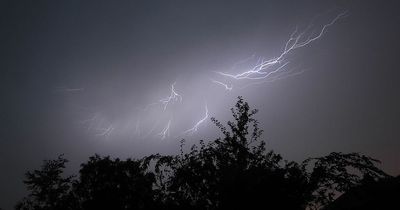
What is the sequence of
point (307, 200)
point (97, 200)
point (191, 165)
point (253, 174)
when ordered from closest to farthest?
point (253, 174) < point (307, 200) < point (191, 165) < point (97, 200)

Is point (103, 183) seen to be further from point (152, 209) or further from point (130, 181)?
point (152, 209)

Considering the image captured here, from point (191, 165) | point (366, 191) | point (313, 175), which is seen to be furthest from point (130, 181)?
point (366, 191)

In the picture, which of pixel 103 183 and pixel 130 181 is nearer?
pixel 130 181

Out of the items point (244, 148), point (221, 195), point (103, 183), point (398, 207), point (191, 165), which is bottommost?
point (398, 207)

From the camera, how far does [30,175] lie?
2400cm

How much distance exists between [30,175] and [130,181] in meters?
14.8

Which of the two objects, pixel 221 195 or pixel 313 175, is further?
pixel 313 175

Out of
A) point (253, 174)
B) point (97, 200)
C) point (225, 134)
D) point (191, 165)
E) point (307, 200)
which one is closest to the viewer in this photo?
point (253, 174)

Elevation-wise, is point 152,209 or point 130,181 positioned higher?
point 130,181

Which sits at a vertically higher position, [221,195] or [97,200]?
[97,200]

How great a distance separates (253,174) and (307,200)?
7.25ft

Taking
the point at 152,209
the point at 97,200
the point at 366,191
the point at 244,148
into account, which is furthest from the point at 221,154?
the point at 97,200

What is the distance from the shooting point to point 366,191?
9.02 m

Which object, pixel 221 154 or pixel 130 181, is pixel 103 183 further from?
pixel 221 154
